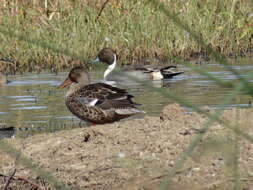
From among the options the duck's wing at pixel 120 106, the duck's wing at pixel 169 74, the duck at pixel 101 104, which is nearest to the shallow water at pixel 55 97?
the duck's wing at pixel 169 74

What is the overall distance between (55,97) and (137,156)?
18.9 feet

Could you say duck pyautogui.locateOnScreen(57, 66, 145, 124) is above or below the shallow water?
above

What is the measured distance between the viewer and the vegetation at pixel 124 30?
1434 centimetres

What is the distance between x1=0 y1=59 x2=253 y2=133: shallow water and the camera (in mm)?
8484

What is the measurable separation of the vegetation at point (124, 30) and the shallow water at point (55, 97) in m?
0.85

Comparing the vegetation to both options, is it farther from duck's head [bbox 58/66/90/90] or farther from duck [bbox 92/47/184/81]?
duck's head [bbox 58/66/90/90]

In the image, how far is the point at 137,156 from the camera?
5.03m

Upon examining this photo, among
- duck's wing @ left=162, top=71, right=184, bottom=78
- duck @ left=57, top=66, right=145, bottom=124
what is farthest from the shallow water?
duck @ left=57, top=66, right=145, bottom=124

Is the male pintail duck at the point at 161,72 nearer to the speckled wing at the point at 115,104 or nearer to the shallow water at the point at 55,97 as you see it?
the shallow water at the point at 55,97

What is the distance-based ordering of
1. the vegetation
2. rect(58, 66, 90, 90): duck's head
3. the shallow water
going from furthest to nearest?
the vegetation < rect(58, 66, 90, 90): duck's head < the shallow water

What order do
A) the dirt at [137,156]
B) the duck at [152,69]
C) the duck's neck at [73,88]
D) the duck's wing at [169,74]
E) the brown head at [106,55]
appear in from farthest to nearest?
1. the brown head at [106,55]
2. the duck's wing at [169,74]
3. the duck at [152,69]
4. the duck's neck at [73,88]
5. the dirt at [137,156]

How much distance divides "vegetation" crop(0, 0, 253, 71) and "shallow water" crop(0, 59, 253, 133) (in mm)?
850

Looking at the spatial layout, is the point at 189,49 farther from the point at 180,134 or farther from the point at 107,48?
the point at 180,134

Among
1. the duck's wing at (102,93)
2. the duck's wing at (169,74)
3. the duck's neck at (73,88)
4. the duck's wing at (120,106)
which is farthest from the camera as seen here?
the duck's wing at (169,74)
